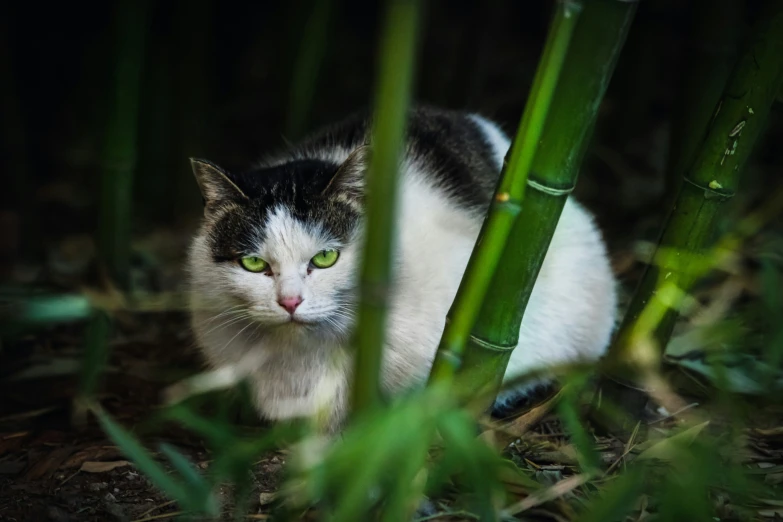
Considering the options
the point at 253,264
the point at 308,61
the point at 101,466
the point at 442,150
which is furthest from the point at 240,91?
the point at 101,466

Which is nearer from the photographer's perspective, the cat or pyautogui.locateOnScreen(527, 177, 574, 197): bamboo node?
pyautogui.locateOnScreen(527, 177, 574, 197): bamboo node

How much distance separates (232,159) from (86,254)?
29.7 inches

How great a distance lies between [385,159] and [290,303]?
612 millimetres

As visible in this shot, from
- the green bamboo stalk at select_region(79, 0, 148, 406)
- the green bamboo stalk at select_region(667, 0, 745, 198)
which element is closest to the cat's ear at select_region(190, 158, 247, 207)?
the green bamboo stalk at select_region(79, 0, 148, 406)

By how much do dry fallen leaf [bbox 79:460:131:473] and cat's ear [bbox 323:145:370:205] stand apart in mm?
644

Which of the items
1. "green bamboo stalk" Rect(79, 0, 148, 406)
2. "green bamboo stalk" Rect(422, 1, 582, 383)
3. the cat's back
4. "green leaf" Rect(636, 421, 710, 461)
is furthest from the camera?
"green bamboo stalk" Rect(79, 0, 148, 406)

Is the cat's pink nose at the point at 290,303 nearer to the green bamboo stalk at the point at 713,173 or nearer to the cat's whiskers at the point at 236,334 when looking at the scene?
the cat's whiskers at the point at 236,334

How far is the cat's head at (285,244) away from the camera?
157cm

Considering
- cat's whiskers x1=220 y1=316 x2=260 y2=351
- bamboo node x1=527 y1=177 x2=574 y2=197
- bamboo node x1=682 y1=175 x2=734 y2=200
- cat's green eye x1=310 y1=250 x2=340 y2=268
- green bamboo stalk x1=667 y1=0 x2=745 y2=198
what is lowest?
cat's whiskers x1=220 y1=316 x2=260 y2=351

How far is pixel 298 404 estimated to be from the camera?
1711 mm

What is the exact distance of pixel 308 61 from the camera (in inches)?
91.7

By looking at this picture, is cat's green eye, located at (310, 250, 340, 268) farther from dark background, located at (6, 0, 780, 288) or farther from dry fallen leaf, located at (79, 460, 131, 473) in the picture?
dark background, located at (6, 0, 780, 288)

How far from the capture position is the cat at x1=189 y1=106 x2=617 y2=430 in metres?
1.60

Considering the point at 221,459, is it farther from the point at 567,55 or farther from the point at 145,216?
the point at 145,216
